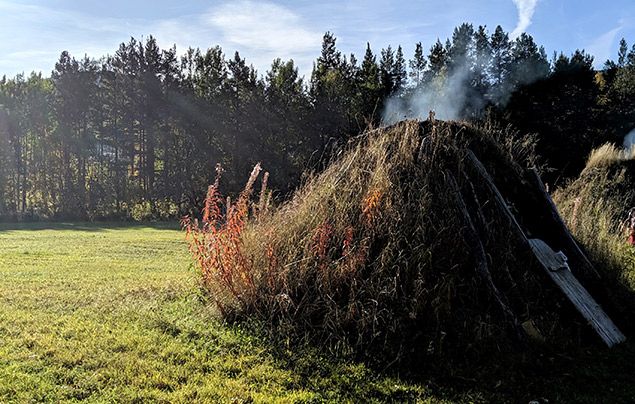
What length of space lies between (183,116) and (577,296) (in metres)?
30.2

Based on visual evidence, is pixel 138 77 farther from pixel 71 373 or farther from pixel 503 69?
pixel 71 373

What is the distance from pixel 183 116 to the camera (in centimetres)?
3219

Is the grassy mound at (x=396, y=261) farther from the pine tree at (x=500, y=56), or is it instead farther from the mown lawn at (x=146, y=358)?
the pine tree at (x=500, y=56)

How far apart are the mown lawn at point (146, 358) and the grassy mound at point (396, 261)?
0.42 metres

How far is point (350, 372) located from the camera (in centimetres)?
382

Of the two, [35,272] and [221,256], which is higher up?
[221,256]

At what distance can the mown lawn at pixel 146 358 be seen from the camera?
3445 mm

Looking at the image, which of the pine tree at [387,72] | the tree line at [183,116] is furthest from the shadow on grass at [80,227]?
the pine tree at [387,72]

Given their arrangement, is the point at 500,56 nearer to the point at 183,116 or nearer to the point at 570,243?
the point at 183,116

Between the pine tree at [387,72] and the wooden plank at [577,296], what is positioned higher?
the pine tree at [387,72]

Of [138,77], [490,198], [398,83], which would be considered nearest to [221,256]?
[490,198]

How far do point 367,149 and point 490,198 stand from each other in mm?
1405

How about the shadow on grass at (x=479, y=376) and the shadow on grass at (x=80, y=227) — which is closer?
the shadow on grass at (x=479, y=376)

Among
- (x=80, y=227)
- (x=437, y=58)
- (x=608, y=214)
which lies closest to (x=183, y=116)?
(x=80, y=227)
